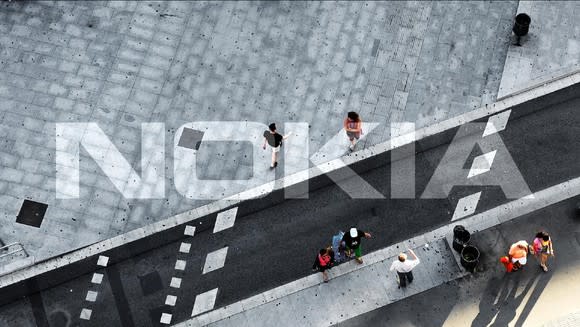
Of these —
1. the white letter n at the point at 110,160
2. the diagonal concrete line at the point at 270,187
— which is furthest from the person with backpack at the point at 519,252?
the white letter n at the point at 110,160

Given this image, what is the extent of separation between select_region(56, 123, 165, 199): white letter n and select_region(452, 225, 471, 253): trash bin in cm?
1001

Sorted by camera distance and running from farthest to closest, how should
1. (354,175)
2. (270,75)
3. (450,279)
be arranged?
1. (270,75)
2. (354,175)
3. (450,279)

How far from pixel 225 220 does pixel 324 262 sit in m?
4.22

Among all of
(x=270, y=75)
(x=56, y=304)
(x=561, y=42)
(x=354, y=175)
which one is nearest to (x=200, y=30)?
(x=270, y=75)

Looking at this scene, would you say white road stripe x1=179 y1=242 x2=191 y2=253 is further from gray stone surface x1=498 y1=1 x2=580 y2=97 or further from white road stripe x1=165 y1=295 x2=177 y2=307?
gray stone surface x1=498 y1=1 x2=580 y2=97

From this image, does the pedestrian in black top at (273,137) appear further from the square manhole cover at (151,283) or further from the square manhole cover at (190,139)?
the square manhole cover at (151,283)

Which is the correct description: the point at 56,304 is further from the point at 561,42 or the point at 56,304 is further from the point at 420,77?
the point at 561,42

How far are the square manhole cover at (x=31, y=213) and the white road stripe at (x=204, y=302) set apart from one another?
6234 mm

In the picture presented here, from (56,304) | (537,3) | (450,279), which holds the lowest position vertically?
(450,279)

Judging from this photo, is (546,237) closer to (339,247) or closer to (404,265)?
(404,265)

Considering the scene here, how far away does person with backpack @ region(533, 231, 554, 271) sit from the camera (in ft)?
81.3

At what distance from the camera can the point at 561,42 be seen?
1179 inches

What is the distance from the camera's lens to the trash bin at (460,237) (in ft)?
84.5

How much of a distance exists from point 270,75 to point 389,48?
4586mm
